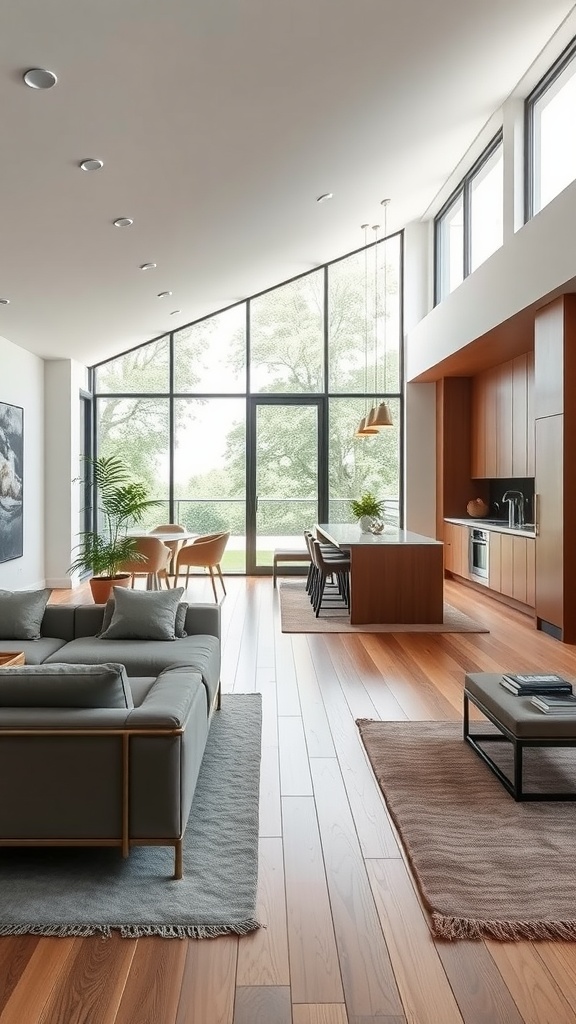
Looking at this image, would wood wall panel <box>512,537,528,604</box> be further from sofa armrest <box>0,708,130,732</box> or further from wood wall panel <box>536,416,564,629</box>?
sofa armrest <box>0,708,130,732</box>

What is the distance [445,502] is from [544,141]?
179 inches

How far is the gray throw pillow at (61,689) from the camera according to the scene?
8.34 feet

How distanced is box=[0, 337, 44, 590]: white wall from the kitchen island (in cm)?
362

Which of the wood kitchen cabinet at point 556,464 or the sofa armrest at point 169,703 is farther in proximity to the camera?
the wood kitchen cabinet at point 556,464

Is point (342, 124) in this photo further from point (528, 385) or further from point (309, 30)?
point (528, 385)

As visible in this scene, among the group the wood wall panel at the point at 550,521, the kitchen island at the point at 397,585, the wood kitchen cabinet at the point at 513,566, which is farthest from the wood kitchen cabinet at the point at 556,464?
the kitchen island at the point at 397,585

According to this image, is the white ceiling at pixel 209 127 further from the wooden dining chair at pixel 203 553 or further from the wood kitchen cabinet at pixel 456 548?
the wood kitchen cabinet at pixel 456 548

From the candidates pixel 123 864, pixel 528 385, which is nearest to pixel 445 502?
pixel 528 385

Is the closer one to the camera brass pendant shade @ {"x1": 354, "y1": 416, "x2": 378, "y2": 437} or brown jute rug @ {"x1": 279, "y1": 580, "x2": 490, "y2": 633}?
brown jute rug @ {"x1": 279, "y1": 580, "x2": 490, "y2": 633}

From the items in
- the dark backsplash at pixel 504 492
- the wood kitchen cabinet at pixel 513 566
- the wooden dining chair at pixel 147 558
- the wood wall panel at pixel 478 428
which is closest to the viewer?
the wood kitchen cabinet at pixel 513 566

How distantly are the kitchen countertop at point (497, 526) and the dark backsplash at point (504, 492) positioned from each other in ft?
0.84

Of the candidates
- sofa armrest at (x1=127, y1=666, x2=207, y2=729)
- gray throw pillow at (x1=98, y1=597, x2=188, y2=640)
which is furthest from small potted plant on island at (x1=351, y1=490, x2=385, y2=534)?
sofa armrest at (x1=127, y1=666, x2=207, y2=729)

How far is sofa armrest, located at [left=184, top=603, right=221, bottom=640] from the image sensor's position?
4.39 meters

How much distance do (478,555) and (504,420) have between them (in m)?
1.53
